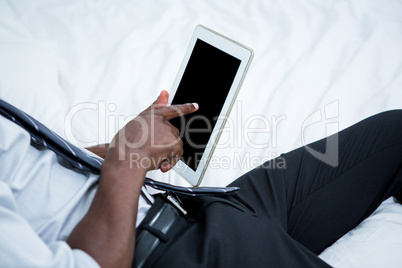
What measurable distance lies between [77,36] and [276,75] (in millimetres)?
657

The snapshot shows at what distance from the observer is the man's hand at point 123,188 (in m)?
0.52

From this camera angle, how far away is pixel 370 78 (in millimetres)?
1070

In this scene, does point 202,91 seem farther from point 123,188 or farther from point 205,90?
point 123,188

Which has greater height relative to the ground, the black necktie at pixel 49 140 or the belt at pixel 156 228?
the black necktie at pixel 49 140

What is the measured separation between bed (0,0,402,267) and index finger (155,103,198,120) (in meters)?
0.24

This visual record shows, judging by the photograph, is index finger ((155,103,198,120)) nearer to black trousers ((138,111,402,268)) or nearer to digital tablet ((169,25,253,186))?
digital tablet ((169,25,253,186))

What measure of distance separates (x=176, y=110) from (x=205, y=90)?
0.11 metres

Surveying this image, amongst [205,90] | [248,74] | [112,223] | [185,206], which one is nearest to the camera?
[112,223]

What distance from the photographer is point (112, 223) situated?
0.54 meters

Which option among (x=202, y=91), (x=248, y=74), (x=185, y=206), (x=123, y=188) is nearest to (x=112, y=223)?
(x=123, y=188)

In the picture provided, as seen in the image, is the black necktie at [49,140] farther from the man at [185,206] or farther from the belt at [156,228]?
the belt at [156,228]

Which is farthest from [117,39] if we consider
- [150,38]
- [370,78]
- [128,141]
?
[370,78]

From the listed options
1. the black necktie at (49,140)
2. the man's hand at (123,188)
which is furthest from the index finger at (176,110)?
the black necktie at (49,140)

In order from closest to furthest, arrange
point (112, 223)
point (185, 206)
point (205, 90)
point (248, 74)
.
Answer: point (112, 223), point (185, 206), point (205, 90), point (248, 74)
